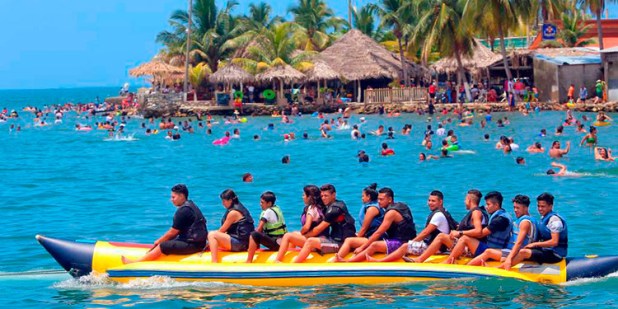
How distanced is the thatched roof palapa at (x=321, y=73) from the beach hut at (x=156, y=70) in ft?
28.8

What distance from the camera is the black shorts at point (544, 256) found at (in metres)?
11.8

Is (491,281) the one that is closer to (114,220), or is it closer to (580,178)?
(114,220)

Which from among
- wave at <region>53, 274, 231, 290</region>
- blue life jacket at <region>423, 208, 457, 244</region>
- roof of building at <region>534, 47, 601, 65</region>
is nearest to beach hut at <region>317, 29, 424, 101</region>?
roof of building at <region>534, 47, 601, 65</region>

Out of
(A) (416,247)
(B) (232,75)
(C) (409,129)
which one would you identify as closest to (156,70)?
(B) (232,75)

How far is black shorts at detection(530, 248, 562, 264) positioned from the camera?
11789 mm

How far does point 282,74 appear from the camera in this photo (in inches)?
2093

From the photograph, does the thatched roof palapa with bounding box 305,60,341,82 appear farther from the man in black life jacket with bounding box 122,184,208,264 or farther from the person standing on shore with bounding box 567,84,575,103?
the man in black life jacket with bounding box 122,184,208,264

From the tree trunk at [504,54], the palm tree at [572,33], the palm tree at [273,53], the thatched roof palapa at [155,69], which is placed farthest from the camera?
the palm tree at [572,33]

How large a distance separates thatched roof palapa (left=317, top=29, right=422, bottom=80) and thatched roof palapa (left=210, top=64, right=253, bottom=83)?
5.17 m

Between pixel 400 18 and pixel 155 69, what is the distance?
1471 centimetres

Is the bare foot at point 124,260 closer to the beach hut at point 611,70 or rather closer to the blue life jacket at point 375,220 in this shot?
the blue life jacket at point 375,220

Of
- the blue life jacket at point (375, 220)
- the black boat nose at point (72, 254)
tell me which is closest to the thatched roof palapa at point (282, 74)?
the black boat nose at point (72, 254)

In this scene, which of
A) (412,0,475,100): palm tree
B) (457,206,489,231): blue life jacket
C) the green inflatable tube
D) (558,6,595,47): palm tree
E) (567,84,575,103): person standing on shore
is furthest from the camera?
(558,6,595,47): palm tree

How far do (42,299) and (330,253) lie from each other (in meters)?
3.72
